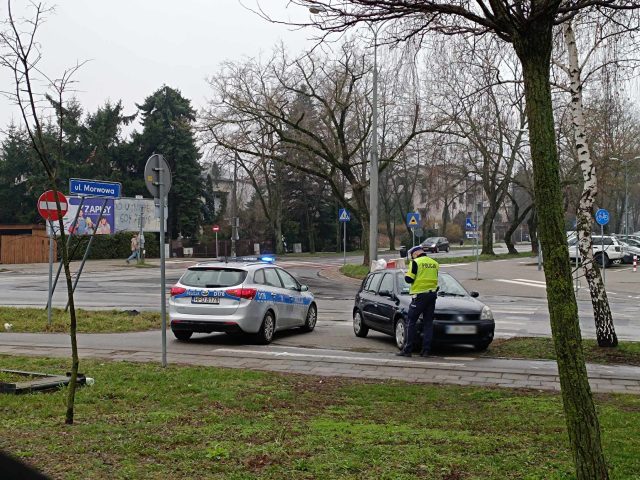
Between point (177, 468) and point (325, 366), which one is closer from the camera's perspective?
point (177, 468)

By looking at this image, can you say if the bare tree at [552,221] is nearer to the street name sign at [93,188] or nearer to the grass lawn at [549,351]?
the grass lawn at [549,351]

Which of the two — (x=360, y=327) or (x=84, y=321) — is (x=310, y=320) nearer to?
(x=360, y=327)

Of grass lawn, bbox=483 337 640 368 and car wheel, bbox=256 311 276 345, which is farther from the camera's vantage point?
car wheel, bbox=256 311 276 345

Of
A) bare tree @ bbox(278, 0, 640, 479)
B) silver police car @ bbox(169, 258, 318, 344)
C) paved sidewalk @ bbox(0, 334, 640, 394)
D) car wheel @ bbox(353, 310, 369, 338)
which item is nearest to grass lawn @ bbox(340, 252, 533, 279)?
car wheel @ bbox(353, 310, 369, 338)

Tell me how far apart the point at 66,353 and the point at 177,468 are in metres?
7.39

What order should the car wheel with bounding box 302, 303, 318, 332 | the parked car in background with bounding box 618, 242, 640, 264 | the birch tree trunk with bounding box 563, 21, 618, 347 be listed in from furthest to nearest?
the parked car in background with bounding box 618, 242, 640, 264
the car wheel with bounding box 302, 303, 318, 332
the birch tree trunk with bounding box 563, 21, 618, 347

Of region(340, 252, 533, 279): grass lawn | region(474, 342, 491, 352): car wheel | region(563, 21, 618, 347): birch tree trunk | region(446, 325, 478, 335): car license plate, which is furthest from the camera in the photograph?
region(340, 252, 533, 279): grass lawn

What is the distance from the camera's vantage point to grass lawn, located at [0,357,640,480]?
15.7ft

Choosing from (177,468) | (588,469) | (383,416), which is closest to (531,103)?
(588,469)

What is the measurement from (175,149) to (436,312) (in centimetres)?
5623

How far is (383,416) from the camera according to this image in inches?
272

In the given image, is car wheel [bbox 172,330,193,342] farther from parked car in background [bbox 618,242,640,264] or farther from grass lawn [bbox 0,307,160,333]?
parked car in background [bbox 618,242,640,264]

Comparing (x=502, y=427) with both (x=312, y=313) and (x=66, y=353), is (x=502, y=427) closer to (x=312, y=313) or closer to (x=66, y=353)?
(x=66, y=353)

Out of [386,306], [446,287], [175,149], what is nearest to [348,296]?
[446,287]
